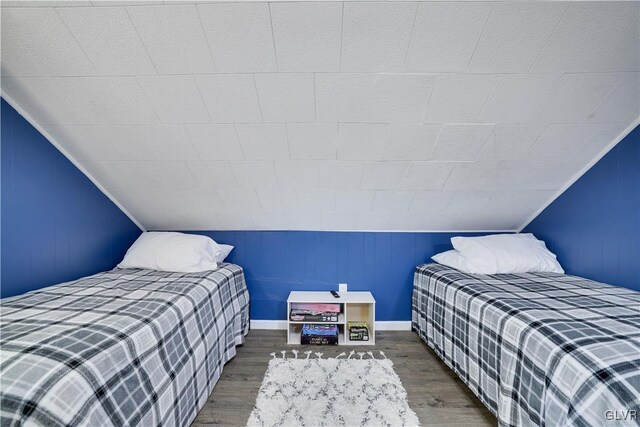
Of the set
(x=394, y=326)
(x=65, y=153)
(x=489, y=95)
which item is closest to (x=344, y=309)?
(x=394, y=326)

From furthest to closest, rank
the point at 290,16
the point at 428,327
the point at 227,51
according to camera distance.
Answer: the point at 428,327, the point at 227,51, the point at 290,16

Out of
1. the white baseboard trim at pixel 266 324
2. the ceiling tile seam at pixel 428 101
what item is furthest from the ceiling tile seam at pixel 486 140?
the white baseboard trim at pixel 266 324

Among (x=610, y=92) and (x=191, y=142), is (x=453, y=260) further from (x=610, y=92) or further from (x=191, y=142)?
(x=191, y=142)

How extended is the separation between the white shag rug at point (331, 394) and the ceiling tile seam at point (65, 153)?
1.81 m

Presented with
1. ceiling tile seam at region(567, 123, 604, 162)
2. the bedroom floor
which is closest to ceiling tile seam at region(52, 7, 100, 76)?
the bedroom floor

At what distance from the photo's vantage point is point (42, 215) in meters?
1.68

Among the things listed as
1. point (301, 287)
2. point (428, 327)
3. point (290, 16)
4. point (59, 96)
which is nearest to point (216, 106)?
point (290, 16)

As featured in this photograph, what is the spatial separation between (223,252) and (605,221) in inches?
113

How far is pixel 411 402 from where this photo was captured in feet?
5.25

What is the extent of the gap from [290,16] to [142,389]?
65.4 inches

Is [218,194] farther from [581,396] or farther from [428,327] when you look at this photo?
[581,396]

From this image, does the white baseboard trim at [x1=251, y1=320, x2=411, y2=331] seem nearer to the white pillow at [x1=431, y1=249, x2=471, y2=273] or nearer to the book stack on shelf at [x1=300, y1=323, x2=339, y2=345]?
the book stack on shelf at [x1=300, y1=323, x2=339, y2=345]

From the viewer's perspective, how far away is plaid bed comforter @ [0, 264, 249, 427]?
782 millimetres

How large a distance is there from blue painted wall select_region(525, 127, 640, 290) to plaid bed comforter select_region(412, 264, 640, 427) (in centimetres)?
15
